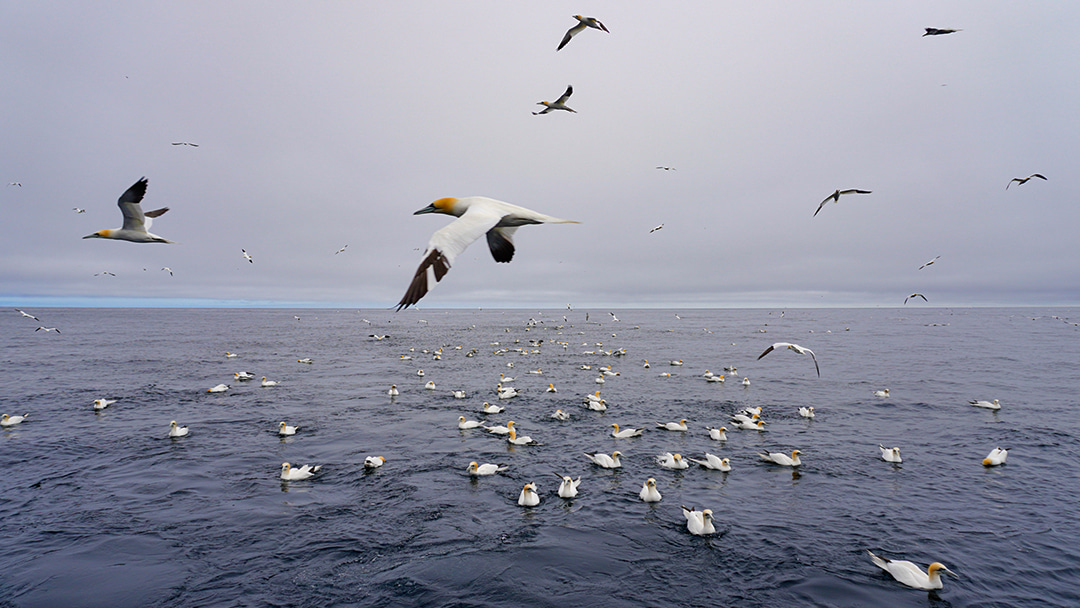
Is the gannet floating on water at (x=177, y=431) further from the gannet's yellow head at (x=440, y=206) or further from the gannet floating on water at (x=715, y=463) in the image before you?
the gannet floating on water at (x=715, y=463)

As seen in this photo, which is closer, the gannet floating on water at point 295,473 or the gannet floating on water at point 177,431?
the gannet floating on water at point 295,473

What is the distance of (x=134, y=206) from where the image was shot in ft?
37.0

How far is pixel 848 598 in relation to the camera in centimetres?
880

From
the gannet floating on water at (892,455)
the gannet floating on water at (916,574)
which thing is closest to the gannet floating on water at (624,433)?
the gannet floating on water at (892,455)

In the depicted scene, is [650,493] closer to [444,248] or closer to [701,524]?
[701,524]

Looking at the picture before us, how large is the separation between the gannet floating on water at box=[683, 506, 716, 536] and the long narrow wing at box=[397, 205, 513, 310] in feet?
26.0

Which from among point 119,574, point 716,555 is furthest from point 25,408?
point 716,555

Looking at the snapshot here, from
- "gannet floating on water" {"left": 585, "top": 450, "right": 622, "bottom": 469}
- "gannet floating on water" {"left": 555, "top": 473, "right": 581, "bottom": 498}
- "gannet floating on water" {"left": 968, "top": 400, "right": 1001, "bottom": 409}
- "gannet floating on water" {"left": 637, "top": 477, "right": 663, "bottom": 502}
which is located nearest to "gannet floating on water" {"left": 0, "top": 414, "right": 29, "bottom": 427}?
"gannet floating on water" {"left": 555, "top": 473, "right": 581, "bottom": 498}

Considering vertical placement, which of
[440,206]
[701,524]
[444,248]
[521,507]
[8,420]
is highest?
[440,206]

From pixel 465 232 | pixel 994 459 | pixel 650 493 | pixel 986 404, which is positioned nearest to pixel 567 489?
pixel 650 493

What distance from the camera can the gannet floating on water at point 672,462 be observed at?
14.9 m

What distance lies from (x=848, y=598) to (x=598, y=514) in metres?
4.94

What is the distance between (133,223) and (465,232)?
390 inches

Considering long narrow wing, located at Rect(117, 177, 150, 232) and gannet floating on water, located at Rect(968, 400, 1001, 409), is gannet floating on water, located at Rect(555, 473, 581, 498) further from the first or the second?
gannet floating on water, located at Rect(968, 400, 1001, 409)
